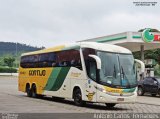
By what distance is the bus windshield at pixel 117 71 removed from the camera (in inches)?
806

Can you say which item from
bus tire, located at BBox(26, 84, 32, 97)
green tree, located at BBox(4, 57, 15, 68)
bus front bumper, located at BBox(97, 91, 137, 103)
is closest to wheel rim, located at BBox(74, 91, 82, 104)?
bus front bumper, located at BBox(97, 91, 137, 103)

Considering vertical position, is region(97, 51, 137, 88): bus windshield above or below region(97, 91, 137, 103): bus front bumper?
above

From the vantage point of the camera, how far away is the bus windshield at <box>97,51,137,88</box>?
20469mm

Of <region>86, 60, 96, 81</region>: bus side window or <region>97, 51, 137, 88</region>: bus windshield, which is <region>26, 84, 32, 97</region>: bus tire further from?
<region>97, 51, 137, 88</region>: bus windshield

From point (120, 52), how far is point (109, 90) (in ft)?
7.57

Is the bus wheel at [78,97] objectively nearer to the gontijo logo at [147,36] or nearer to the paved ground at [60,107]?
the paved ground at [60,107]

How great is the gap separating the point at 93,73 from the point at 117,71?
1.12 meters

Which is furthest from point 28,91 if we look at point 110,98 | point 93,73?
point 110,98

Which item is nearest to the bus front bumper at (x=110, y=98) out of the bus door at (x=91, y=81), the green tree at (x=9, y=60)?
the bus door at (x=91, y=81)

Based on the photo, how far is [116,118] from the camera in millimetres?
15664

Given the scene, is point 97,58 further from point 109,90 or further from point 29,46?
point 29,46

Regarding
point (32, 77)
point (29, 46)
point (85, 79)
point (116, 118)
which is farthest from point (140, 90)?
point (29, 46)

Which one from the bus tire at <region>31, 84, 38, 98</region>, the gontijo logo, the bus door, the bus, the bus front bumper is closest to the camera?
the bus front bumper

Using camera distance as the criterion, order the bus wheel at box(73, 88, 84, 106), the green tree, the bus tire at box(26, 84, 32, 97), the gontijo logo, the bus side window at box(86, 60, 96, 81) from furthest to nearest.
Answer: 1. the green tree
2. the gontijo logo
3. the bus tire at box(26, 84, 32, 97)
4. the bus wheel at box(73, 88, 84, 106)
5. the bus side window at box(86, 60, 96, 81)
